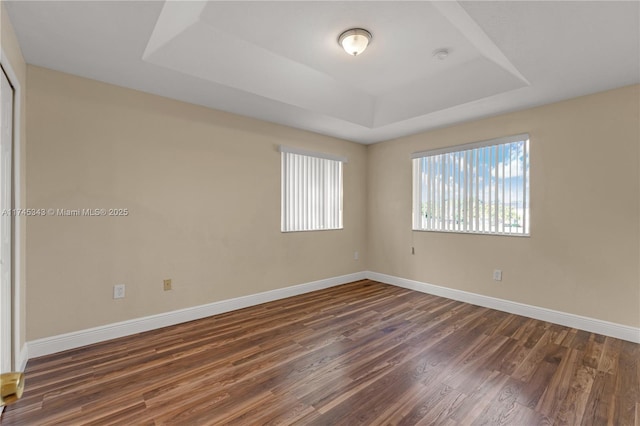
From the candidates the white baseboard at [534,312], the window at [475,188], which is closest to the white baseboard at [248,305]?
the white baseboard at [534,312]

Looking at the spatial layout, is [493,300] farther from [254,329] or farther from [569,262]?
[254,329]

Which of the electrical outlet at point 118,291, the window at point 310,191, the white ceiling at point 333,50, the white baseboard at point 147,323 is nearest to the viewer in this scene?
the white ceiling at point 333,50

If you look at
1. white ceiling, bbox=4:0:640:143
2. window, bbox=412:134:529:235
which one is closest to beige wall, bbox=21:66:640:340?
window, bbox=412:134:529:235

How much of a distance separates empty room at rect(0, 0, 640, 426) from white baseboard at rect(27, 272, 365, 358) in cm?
2

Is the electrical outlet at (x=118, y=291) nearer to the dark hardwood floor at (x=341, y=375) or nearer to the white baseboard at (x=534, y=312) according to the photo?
the dark hardwood floor at (x=341, y=375)

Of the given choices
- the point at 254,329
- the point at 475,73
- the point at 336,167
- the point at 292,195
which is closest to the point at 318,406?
the point at 254,329

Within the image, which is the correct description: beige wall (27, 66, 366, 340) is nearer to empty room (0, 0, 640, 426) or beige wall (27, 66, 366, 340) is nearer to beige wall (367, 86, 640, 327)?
empty room (0, 0, 640, 426)

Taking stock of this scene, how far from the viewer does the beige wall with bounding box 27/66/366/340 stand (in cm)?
239

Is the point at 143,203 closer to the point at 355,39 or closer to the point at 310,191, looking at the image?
the point at 310,191

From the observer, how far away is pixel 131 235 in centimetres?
278

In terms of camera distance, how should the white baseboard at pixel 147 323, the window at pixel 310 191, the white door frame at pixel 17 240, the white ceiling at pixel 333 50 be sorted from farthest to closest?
the window at pixel 310 191 < the white baseboard at pixel 147 323 < the white door frame at pixel 17 240 < the white ceiling at pixel 333 50

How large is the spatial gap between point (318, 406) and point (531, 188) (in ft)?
10.2

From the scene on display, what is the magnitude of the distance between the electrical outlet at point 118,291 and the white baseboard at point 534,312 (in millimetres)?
3537

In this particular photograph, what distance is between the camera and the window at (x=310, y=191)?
3992 millimetres
